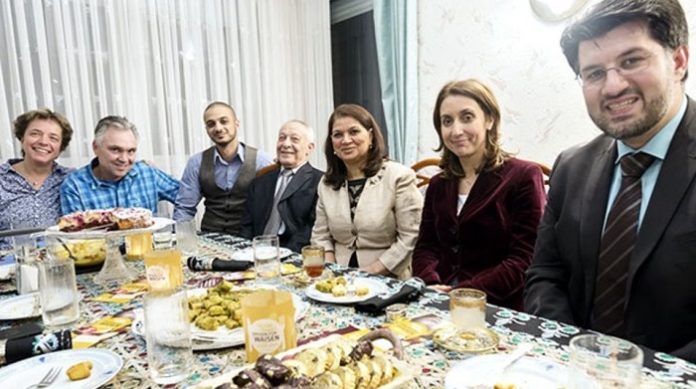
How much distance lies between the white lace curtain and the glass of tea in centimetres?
232

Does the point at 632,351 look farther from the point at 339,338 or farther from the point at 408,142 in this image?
the point at 408,142

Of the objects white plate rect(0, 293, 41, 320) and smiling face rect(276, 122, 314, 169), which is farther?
smiling face rect(276, 122, 314, 169)

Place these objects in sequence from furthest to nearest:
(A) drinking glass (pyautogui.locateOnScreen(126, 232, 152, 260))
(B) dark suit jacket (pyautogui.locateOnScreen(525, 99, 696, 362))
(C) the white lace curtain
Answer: (C) the white lace curtain < (A) drinking glass (pyautogui.locateOnScreen(126, 232, 152, 260)) < (B) dark suit jacket (pyautogui.locateOnScreen(525, 99, 696, 362))

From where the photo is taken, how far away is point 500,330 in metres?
0.87

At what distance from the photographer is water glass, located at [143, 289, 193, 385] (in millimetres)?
731

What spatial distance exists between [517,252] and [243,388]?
122 centimetres

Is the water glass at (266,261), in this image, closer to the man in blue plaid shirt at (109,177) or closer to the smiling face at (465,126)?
the smiling face at (465,126)

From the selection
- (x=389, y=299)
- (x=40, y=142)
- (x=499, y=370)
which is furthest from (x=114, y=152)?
(x=499, y=370)

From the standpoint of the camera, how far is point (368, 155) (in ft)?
6.75

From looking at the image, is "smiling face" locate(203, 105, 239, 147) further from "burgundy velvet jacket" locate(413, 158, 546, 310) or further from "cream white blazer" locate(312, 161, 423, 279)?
"burgundy velvet jacket" locate(413, 158, 546, 310)

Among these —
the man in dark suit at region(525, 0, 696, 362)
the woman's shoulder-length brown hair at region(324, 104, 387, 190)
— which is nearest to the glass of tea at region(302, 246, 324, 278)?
the man in dark suit at region(525, 0, 696, 362)

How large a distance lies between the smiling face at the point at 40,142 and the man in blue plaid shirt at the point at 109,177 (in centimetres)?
18

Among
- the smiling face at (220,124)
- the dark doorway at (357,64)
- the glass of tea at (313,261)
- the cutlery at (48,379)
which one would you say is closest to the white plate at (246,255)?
the glass of tea at (313,261)

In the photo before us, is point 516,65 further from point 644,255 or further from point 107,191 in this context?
point 107,191
